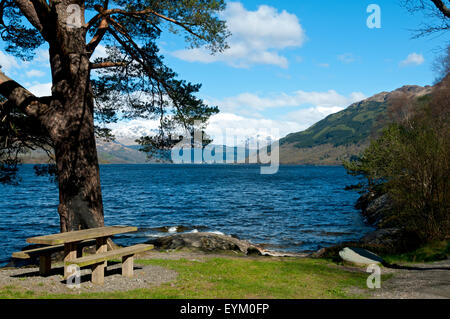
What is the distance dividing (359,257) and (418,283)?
2883mm

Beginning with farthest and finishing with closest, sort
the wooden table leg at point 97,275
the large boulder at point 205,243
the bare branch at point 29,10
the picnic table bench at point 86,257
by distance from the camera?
the large boulder at point 205,243, the bare branch at point 29,10, the wooden table leg at point 97,275, the picnic table bench at point 86,257

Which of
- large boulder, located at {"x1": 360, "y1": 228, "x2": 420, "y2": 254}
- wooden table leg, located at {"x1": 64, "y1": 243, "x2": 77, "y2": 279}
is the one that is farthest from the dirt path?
wooden table leg, located at {"x1": 64, "y1": 243, "x2": 77, "y2": 279}

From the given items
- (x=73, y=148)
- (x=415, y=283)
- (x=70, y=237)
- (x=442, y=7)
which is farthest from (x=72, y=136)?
(x=442, y=7)

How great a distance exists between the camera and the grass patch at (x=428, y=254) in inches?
462

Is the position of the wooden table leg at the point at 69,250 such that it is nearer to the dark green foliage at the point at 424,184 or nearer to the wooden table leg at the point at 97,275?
the wooden table leg at the point at 97,275

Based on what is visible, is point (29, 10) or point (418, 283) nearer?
point (418, 283)

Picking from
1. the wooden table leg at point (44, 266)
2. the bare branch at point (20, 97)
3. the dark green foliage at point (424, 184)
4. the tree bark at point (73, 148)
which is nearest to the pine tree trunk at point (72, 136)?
the tree bark at point (73, 148)

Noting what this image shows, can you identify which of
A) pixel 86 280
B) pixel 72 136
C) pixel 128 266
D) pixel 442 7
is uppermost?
pixel 442 7

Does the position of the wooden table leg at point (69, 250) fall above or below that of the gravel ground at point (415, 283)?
above

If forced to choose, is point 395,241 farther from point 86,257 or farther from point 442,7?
point 86,257

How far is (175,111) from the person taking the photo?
577 inches

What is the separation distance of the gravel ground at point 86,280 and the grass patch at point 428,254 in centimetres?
796

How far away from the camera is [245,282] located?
26.7ft
